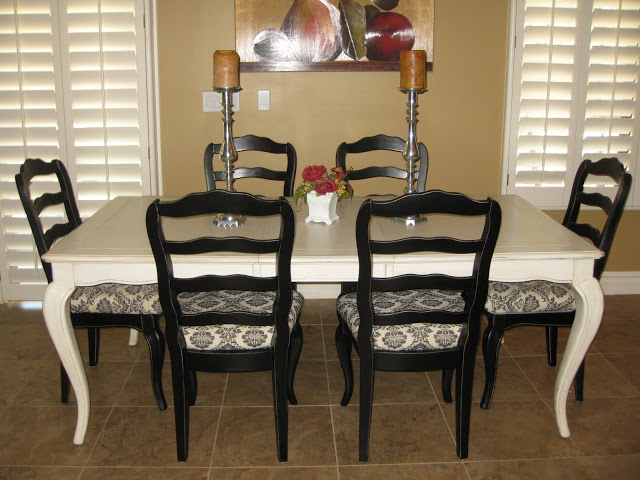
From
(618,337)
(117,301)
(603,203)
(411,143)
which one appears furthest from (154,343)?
(618,337)

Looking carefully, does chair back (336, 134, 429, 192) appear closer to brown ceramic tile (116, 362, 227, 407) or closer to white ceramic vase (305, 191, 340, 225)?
white ceramic vase (305, 191, 340, 225)

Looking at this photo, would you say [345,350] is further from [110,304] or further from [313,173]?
[110,304]

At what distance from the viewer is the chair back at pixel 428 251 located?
80.9 inches

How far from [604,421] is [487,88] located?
181cm

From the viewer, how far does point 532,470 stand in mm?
2299

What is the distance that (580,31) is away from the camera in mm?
3535

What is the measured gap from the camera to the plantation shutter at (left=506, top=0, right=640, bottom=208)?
3.53m

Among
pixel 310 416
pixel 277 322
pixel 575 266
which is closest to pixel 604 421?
pixel 575 266

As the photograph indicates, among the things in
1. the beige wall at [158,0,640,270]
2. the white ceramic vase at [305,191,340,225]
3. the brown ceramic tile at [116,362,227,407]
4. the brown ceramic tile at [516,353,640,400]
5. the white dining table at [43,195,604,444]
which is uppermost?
the beige wall at [158,0,640,270]

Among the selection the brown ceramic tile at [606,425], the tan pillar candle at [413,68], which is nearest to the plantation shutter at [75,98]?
the tan pillar candle at [413,68]

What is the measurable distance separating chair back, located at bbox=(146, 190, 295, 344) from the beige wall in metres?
1.50

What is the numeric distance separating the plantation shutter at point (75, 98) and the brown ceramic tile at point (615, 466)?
244 centimetres

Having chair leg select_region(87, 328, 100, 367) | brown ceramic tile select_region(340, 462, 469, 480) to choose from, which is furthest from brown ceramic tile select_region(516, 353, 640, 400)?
chair leg select_region(87, 328, 100, 367)

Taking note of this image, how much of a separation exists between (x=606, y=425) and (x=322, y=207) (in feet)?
4.36
